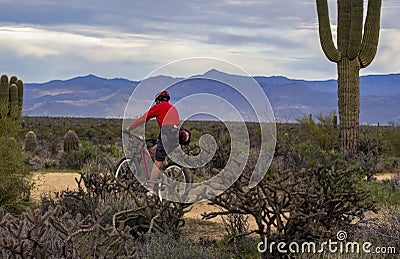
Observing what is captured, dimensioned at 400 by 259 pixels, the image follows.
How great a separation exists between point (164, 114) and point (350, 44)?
8.93 m

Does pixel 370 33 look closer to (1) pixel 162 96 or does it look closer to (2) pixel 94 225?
(1) pixel 162 96

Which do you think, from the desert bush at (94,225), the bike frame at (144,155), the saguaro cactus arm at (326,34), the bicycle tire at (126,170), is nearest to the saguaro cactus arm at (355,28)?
the saguaro cactus arm at (326,34)

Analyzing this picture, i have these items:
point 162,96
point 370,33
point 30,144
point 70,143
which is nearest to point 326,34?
point 370,33

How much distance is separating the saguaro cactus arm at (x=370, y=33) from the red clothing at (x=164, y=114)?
908 cm

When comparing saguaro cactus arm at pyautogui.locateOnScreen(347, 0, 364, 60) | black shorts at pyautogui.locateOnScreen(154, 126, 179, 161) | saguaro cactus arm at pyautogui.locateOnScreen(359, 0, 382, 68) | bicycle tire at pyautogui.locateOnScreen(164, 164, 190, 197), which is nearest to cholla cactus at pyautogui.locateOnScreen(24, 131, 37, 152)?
saguaro cactus arm at pyautogui.locateOnScreen(347, 0, 364, 60)

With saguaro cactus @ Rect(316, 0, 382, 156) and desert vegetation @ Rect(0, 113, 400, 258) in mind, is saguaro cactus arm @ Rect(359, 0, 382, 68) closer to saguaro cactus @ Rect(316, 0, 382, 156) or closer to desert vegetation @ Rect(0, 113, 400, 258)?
saguaro cactus @ Rect(316, 0, 382, 156)

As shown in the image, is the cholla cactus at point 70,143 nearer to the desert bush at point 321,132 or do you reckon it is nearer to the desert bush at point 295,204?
the desert bush at point 321,132

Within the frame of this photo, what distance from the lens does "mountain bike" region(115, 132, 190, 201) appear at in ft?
33.8

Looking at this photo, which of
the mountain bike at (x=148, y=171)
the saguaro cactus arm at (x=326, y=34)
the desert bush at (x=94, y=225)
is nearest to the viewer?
the desert bush at (x=94, y=225)

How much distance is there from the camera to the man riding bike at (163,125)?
10359 millimetres

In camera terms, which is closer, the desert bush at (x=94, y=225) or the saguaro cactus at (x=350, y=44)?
the desert bush at (x=94, y=225)

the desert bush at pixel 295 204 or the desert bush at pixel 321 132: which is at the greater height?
the desert bush at pixel 321 132

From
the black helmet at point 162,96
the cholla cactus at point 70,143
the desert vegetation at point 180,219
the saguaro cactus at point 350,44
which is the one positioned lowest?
the desert vegetation at point 180,219

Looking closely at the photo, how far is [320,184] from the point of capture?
8.30 m
